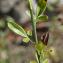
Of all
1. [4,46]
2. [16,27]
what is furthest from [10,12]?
[16,27]

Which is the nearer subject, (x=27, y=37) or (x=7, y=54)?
(x=27, y=37)

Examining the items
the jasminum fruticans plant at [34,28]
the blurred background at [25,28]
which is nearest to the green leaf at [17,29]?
the jasminum fruticans plant at [34,28]

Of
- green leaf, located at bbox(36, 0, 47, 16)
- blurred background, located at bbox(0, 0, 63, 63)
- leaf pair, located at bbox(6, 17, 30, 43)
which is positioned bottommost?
blurred background, located at bbox(0, 0, 63, 63)

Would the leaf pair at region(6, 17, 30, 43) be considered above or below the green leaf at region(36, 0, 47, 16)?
below

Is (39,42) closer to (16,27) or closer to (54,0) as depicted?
(16,27)

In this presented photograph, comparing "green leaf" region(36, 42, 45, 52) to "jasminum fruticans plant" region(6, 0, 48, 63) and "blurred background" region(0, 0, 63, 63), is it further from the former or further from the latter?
"blurred background" region(0, 0, 63, 63)

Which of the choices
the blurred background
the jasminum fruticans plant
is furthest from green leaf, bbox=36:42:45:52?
the blurred background

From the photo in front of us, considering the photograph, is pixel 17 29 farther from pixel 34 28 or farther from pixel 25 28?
pixel 25 28

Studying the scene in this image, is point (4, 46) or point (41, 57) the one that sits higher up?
point (41, 57)

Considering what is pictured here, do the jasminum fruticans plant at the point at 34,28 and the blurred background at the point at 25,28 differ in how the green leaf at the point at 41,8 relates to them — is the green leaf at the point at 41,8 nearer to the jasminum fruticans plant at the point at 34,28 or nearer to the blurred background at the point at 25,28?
the jasminum fruticans plant at the point at 34,28
